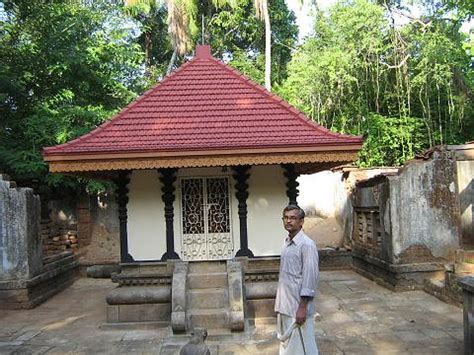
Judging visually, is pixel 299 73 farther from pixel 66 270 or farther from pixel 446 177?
pixel 66 270

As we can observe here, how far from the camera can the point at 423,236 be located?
32.2 feet

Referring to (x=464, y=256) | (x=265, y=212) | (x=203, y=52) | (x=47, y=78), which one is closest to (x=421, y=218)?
(x=464, y=256)

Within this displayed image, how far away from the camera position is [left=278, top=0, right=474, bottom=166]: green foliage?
14.6 m

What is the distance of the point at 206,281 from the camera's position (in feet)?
25.4

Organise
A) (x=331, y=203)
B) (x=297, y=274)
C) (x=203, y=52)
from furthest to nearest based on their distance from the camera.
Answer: (x=331, y=203) → (x=203, y=52) → (x=297, y=274)

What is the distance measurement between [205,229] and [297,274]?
4.18 metres

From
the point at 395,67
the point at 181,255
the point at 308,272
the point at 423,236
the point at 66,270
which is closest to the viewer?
the point at 308,272

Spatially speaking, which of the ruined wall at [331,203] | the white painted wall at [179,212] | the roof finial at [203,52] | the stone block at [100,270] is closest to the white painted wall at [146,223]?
the white painted wall at [179,212]

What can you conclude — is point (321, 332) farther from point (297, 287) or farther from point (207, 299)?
point (297, 287)

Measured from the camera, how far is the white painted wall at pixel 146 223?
321 inches

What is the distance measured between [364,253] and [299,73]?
22.4ft

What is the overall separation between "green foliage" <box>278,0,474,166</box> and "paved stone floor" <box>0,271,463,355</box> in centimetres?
747

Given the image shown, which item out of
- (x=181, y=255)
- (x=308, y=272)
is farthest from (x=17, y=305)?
(x=308, y=272)

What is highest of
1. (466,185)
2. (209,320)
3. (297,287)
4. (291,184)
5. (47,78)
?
(47,78)
